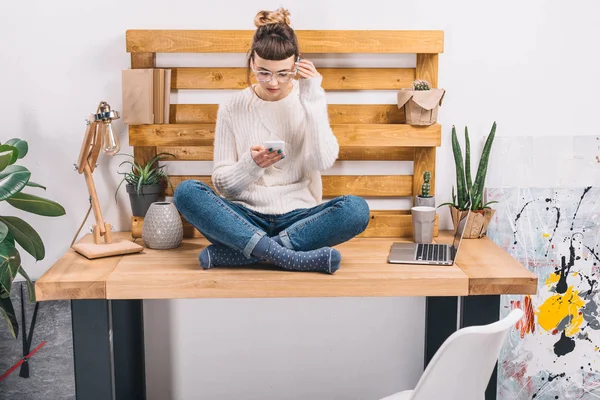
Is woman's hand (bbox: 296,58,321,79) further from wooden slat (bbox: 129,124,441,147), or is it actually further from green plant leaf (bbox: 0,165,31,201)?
green plant leaf (bbox: 0,165,31,201)

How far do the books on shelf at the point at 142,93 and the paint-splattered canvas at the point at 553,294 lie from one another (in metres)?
1.27

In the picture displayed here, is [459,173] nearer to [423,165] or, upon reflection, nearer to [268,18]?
[423,165]

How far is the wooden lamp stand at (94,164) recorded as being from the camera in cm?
222

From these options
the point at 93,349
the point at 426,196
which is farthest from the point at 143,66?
the point at 426,196

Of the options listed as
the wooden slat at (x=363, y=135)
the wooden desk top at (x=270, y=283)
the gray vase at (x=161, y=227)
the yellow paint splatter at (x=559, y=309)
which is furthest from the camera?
the yellow paint splatter at (x=559, y=309)

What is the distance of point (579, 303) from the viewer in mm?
2662

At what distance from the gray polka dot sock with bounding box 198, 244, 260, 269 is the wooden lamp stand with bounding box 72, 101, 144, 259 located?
31 cm

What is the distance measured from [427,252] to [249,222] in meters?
0.58

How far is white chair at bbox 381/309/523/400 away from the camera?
4.43 feet

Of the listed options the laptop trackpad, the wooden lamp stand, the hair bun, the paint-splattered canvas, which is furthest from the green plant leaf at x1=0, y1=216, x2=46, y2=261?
the paint-splattered canvas

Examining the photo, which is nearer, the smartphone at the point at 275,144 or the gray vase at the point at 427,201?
the smartphone at the point at 275,144

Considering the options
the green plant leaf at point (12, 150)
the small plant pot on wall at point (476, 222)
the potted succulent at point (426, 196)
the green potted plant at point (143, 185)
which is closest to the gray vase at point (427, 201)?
the potted succulent at point (426, 196)

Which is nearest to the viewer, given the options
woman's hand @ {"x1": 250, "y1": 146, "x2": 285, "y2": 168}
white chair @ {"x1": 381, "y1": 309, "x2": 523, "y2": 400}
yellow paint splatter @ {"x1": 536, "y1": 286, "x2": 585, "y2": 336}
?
white chair @ {"x1": 381, "y1": 309, "x2": 523, "y2": 400}

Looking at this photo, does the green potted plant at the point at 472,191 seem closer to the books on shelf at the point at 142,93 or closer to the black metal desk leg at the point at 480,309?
the black metal desk leg at the point at 480,309
